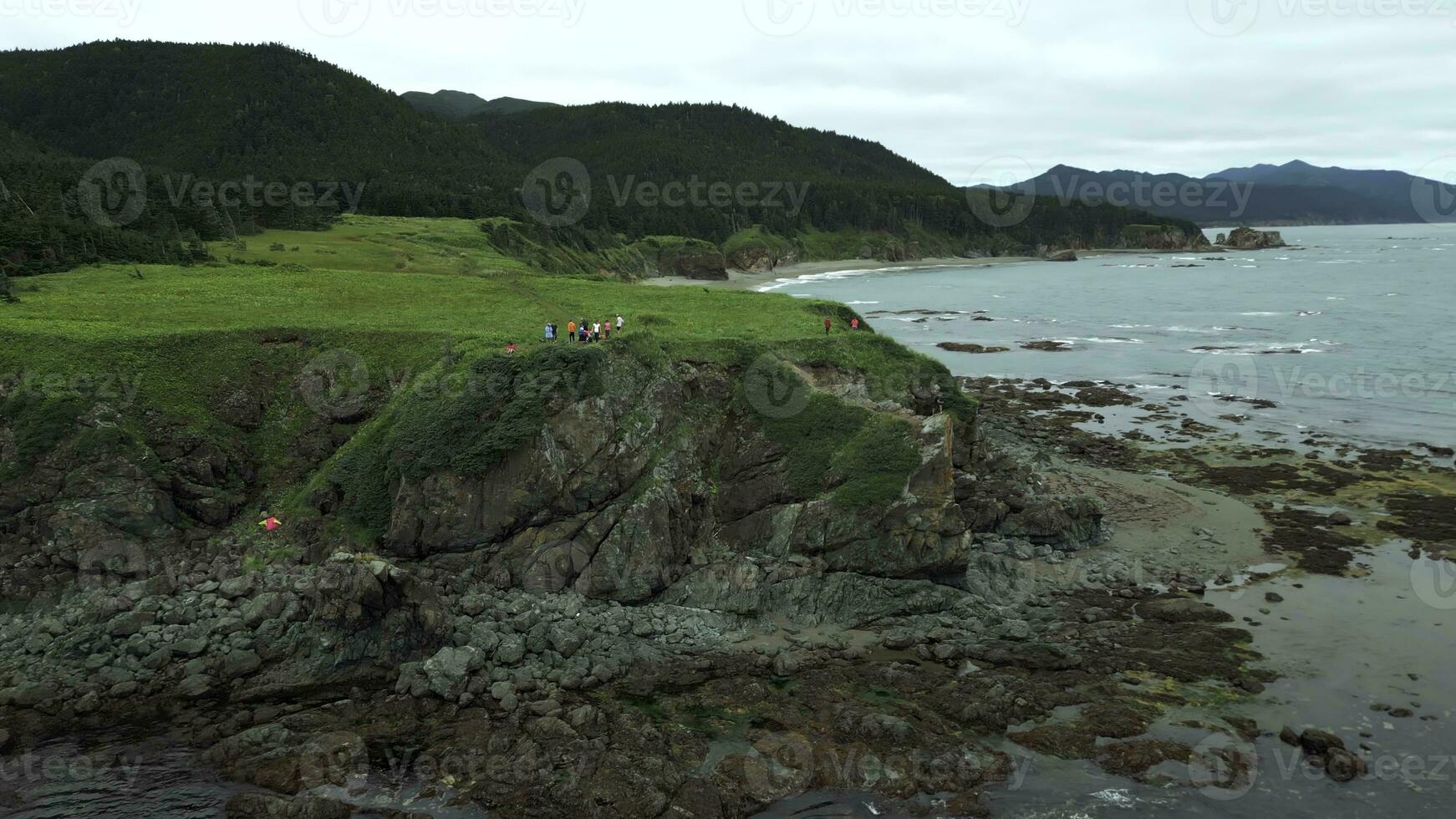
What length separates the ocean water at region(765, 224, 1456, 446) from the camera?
6100cm

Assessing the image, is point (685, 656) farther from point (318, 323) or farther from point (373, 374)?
point (318, 323)

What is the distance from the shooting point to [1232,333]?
95688mm

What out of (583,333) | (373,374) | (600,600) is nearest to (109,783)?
(600,600)

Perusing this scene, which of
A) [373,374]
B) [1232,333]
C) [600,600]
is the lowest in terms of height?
[600,600]

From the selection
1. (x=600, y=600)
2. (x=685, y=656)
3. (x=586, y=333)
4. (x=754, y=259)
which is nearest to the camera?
(x=685, y=656)

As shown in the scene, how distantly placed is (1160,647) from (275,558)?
3068 cm

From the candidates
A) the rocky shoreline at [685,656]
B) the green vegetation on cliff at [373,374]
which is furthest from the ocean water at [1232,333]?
the green vegetation on cliff at [373,374]

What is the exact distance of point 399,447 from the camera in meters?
33.1

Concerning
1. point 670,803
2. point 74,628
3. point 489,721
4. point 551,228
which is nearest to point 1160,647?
point 670,803

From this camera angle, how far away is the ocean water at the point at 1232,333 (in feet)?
200

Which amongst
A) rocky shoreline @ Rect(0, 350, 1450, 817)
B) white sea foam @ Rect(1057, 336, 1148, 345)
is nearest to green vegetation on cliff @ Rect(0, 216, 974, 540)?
rocky shoreline @ Rect(0, 350, 1450, 817)

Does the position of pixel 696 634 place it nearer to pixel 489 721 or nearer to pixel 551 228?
pixel 489 721

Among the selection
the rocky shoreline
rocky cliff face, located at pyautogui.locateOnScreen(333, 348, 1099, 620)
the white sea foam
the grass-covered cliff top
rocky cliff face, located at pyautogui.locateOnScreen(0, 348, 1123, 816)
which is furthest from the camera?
the white sea foam

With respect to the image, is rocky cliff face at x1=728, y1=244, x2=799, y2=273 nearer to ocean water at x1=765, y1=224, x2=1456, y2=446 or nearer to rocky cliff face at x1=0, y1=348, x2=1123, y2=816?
ocean water at x1=765, y1=224, x2=1456, y2=446
